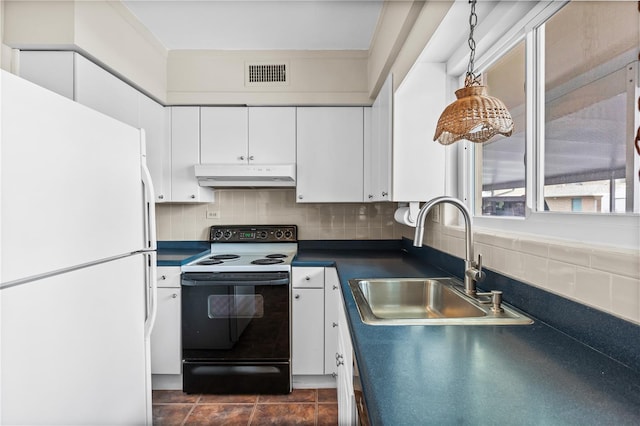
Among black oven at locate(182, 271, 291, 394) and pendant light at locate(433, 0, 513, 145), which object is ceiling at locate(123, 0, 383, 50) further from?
black oven at locate(182, 271, 291, 394)

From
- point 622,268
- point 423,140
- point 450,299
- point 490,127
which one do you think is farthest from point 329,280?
point 622,268

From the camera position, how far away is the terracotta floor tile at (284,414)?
6.08 feet

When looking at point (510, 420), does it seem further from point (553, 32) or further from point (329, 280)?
point (329, 280)

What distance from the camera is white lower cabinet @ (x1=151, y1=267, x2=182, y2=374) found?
6.88 feet

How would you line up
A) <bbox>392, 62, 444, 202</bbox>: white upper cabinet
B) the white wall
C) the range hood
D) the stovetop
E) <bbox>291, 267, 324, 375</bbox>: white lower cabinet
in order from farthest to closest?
1. the stovetop
2. the range hood
3. <bbox>291, 267, 324, 375</bbox>: white lower cabinet
4. <bbox>392, 62, 444, 202</bbox>: white upper cabinet
5. the white wall

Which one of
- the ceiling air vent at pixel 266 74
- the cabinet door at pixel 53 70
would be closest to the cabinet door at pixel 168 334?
the cabinet door at pixel 53 70

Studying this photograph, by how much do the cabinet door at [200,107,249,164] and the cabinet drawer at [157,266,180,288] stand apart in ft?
2.77

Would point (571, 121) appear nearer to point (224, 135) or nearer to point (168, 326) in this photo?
point (224, 135)

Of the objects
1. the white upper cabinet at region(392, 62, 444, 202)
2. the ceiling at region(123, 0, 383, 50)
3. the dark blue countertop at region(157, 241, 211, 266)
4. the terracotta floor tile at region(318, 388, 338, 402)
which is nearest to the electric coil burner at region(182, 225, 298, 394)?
the terracotta floor tile at region(318, 388, 338, 402)

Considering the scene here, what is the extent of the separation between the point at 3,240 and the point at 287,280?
1.48 meters

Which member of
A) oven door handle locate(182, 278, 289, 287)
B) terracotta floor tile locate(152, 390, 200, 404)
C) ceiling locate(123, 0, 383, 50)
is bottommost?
terracotta floor tile locate(152, 390, 200, 404)

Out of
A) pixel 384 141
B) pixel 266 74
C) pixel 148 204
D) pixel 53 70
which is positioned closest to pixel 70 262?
pixel 148 204

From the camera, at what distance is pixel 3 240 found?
2.47 feet

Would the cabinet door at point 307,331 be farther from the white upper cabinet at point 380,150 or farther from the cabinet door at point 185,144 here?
the cabinet door at point 185,144
